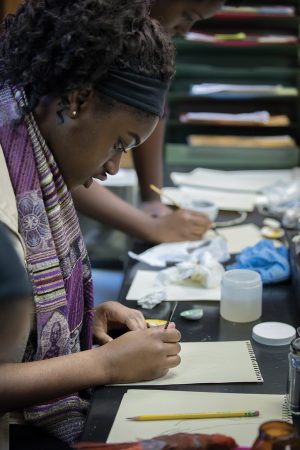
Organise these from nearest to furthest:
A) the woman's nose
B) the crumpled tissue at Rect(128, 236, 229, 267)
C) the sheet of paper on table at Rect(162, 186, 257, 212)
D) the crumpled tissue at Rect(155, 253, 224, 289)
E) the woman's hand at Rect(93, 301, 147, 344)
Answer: the woman's nose
the woman's hand at Rect(93, 301, 147, 344)
the crumpled tissue at Rect(155, 253, 224, 289)
the crumpled tissue at Rect(128, 236, 229, 267)
the sheet of paper on table at Rect(162, 186, 257, 212)

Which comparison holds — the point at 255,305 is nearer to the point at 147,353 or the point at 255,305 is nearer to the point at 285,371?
the point at 285,371

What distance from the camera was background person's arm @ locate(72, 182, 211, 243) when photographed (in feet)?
6.75

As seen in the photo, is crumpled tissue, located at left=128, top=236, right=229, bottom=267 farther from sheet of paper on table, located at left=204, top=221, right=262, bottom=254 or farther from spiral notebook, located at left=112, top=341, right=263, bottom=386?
spiral notebook, located at left=112, top=341, right=263, bottom=386

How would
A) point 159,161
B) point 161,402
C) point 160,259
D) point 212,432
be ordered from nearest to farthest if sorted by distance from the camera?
point 212,432 < point 161,402 < point 160,259 < point 159,161

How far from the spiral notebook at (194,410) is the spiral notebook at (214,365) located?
52 mm

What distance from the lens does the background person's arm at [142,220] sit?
206 centimetres

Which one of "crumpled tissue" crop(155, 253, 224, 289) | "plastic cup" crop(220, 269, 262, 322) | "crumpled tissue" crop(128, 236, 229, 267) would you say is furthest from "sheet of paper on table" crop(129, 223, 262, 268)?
"plastic cup" crop(220, 269, 262, 322)

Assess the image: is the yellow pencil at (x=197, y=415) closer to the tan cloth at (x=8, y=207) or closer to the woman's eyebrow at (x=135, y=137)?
the tan cloth at (x=8, y=207)

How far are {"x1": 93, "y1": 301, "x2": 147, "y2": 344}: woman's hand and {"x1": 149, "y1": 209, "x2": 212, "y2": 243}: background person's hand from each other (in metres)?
0.54

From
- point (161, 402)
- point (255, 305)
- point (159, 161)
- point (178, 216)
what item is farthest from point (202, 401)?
point (159, 161)

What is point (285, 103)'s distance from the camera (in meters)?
3.51

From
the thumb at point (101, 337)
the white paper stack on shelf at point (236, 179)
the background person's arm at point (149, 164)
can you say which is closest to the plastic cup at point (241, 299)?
the thumb at point (101, 337)

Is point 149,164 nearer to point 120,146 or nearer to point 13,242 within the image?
point 120,146

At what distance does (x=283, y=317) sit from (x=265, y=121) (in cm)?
190
